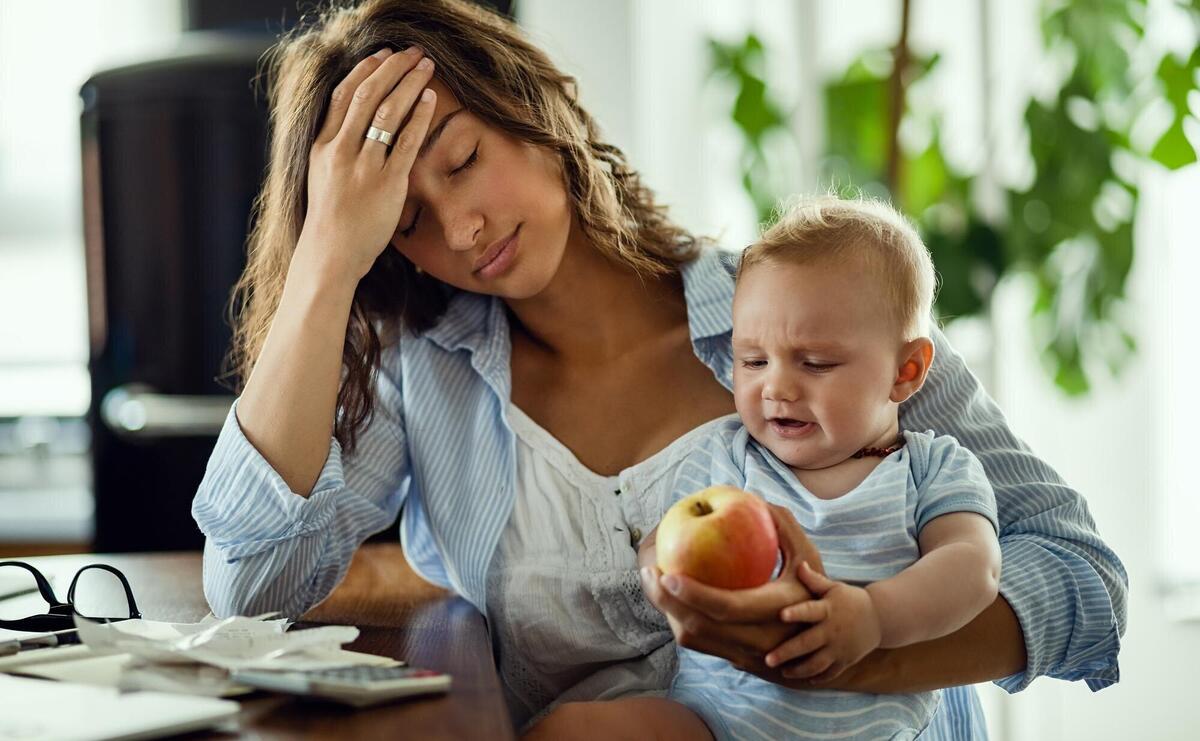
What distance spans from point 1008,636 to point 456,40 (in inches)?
35.1

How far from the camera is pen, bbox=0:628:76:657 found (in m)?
1.07

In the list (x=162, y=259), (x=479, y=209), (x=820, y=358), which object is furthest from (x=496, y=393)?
(x=162, y=259)

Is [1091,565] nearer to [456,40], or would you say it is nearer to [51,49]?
[456,40]

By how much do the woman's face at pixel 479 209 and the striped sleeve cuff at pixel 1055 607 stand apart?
595mm

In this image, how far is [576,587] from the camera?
4.67 ft

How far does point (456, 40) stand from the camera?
4.93 ft

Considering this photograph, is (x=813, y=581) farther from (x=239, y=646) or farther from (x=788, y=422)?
(x=239, y=646)

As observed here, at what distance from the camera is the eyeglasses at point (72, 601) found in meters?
1.20

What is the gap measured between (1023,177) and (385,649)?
2415 millimetres

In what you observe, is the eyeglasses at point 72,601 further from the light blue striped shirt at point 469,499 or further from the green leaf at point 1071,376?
the green leaf at point 1071,376

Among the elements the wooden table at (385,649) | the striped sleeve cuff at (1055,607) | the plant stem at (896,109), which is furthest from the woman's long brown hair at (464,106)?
the plant stem at (896,109)

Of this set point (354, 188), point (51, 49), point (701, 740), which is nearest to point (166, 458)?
point (354, 188)

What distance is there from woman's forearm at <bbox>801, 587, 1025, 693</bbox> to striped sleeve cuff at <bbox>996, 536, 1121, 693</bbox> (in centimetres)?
2

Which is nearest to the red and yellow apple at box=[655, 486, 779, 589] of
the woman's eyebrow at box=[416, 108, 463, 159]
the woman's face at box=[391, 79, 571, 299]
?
the woman's face at box=[391, 79, 571, 299]
